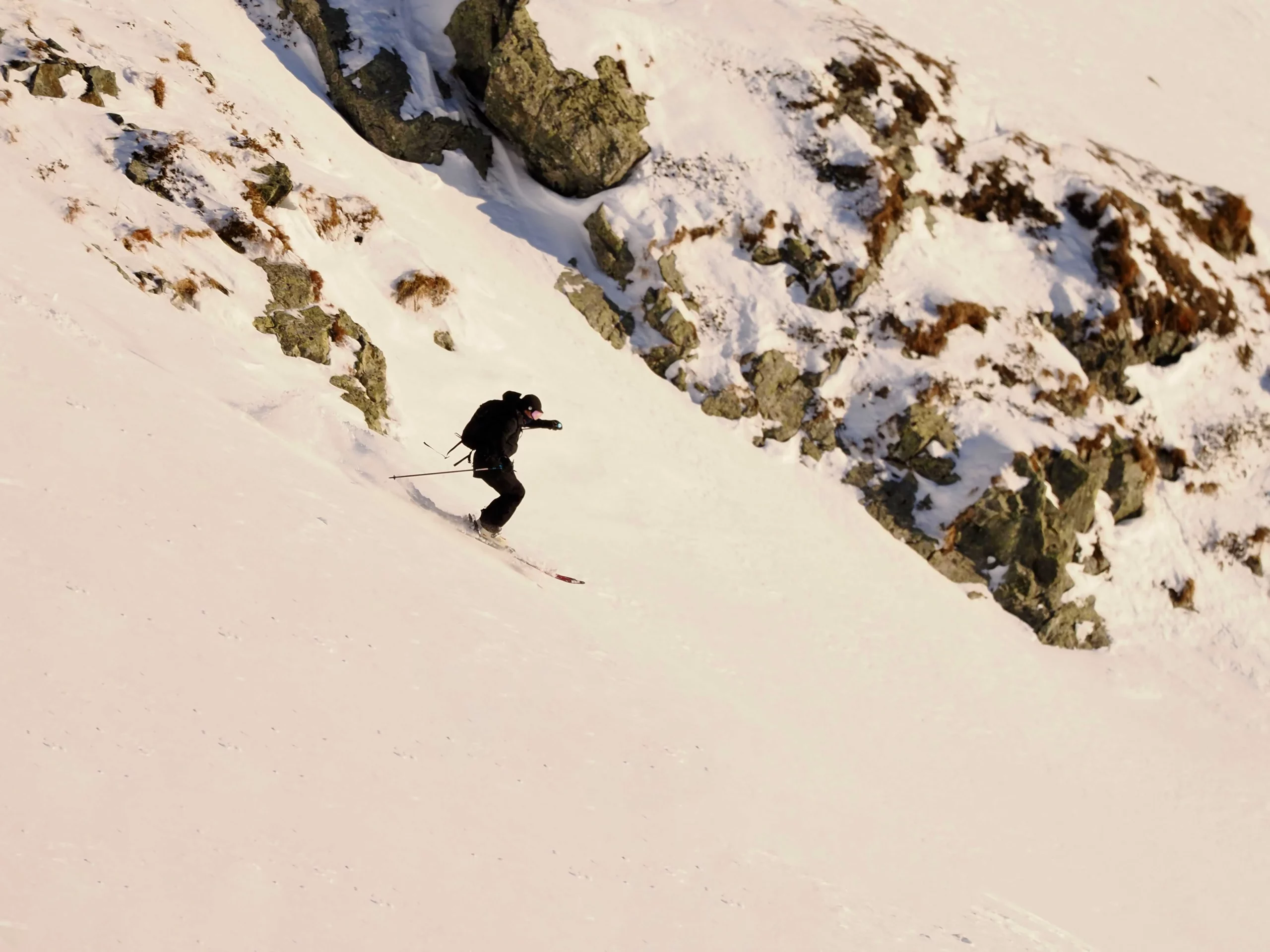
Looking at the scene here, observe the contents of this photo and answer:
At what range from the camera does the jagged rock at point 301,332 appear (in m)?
13.9

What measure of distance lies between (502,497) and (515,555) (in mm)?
767

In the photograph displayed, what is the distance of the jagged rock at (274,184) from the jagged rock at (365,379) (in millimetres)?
2465

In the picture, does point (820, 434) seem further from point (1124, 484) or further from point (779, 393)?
point (1124, 484)

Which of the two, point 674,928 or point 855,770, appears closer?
point 674,928

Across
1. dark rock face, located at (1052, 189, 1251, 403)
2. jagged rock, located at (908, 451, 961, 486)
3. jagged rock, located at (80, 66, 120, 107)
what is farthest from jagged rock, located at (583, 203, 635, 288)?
dark rock face, located at (1052, 189, 1251, 403)

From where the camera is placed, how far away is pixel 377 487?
11.3m

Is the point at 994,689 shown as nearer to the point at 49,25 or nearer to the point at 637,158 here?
the point at 637,158

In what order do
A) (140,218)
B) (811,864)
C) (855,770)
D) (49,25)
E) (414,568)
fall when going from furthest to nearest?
(49,25), (140,218), (855,770), (414,568), (811,864)

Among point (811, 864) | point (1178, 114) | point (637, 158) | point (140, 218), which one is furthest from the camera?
point (1178, 114)

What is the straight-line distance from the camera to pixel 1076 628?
1942cm

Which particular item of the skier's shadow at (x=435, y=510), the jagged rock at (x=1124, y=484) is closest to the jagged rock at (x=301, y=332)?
the skier's shadow at (x=435, y=510)

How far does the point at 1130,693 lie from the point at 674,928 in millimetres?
15612

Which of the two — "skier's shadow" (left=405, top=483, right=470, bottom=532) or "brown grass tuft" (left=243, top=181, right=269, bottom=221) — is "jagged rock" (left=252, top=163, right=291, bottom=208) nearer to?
"brown grass tuft" (left=243, top=181, right=269, bottom=221)

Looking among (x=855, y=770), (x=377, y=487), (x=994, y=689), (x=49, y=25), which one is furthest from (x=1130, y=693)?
(x=49, y=25)
